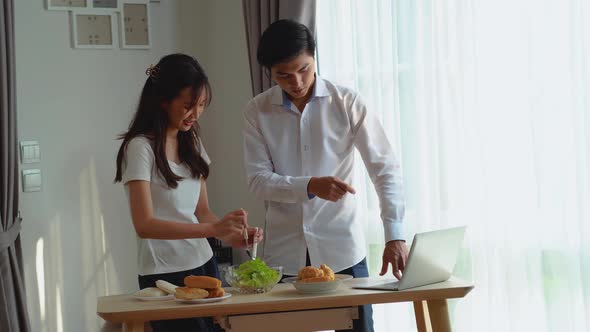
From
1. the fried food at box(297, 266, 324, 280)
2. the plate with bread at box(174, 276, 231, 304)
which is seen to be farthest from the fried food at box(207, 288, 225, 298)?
the fried food at box(297, 266, 324, 280)

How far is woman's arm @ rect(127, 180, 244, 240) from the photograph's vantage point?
2.43 m

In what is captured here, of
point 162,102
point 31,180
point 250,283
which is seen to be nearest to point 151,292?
point 250,283

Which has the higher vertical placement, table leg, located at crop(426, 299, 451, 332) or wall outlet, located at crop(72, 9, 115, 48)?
wall outlet, located at crop(72, 9, 115, 48)

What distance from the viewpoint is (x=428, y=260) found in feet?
7.59

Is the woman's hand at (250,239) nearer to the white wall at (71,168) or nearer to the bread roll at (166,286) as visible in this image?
the bread roll at (166,286)

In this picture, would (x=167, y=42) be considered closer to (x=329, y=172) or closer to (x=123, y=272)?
(x=123, y=272)

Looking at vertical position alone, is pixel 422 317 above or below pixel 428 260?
below

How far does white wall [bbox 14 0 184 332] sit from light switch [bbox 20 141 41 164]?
0.03 m

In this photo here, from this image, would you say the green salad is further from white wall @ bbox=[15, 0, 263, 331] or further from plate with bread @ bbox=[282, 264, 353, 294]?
white wall @ bbox=[15, 0, 263, 331]

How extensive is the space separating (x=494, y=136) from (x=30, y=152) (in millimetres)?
2210

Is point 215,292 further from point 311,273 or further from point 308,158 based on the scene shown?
point 308,158

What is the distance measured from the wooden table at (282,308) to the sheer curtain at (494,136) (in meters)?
0.90

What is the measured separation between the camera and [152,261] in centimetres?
253

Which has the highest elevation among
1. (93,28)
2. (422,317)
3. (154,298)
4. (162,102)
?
(93,28)
